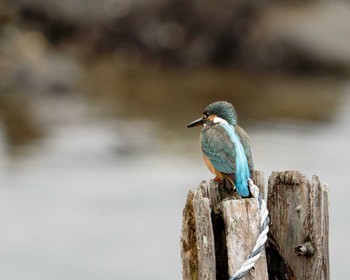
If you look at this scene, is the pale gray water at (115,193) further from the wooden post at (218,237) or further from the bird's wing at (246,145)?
the wooden post at (218,237)

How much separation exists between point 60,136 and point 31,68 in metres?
4.14

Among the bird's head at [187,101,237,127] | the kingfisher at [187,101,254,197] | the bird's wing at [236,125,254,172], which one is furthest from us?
the bird's head at [187,101,237,127]

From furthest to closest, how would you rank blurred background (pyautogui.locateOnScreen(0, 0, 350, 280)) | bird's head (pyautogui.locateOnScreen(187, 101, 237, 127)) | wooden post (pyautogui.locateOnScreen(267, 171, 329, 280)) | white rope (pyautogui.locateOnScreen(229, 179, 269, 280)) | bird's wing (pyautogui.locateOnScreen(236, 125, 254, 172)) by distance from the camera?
blurred background (pyautogui.locateOnScreen(0, 0, 350, 280))
bird's head (pyautogui.locateOnScreen(187, 101, 237, 127))
bird's wing (pyautogui.locateOnScreen(236, 125, 254, 172))
wooden post (pyautogui.locateOnScreen(267, 171, 329, 280))
white rope (pyautogui.locateOnScreen(229, 179, 269, 280))

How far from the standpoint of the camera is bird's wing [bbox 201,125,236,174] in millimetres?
5238

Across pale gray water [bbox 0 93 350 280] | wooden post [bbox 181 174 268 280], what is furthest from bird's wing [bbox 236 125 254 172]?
pale gray water [bbox 0 93 350 280]

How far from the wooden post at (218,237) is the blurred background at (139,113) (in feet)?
20.3

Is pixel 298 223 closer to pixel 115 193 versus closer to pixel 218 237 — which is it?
pixel 218 237

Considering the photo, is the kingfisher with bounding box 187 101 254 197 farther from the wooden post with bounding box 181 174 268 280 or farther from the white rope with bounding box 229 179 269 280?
the white rope with bounding box 229 179 269 280

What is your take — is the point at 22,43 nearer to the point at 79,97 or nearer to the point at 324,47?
the point at 79,97

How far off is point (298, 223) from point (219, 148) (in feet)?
3.31

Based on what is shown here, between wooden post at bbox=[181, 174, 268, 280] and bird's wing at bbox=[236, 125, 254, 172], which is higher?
bird's wing at bbox=[236, 125, 254, 172]

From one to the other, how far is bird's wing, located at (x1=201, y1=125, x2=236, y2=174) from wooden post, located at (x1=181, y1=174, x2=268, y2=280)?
74 centimetres

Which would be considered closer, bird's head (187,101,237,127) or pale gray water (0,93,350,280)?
bird's head (187,101,237,127)

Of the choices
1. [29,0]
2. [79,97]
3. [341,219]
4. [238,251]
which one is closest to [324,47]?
[79,97]
